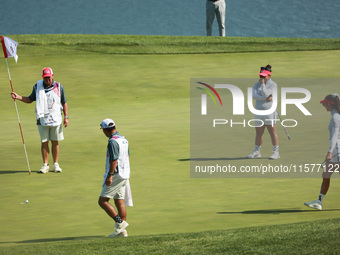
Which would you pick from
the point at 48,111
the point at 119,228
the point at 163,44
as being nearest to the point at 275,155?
the point at 48,111

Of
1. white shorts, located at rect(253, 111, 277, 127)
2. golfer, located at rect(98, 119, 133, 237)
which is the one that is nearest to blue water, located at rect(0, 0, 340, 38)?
white shorts, located at rect(253, 111, 277, 127)

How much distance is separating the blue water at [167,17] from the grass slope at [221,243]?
3075cm

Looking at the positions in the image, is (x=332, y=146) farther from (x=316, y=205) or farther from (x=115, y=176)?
(x=115, y=176)

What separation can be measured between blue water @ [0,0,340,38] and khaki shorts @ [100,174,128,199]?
30.0 metres

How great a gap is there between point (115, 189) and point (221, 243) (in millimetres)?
1867

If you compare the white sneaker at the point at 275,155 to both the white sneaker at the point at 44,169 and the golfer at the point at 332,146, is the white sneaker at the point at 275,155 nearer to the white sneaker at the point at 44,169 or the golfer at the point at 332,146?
the golfer at the point at 332,146

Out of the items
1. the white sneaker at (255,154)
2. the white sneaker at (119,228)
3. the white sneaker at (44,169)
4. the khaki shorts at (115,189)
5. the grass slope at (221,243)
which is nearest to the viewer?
the grass slope at (221,243)

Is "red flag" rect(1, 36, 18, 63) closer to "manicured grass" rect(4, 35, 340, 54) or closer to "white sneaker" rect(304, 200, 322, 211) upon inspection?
"white sneaker" rect(304, 200, 322, 211)

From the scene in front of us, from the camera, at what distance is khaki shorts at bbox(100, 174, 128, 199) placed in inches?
400

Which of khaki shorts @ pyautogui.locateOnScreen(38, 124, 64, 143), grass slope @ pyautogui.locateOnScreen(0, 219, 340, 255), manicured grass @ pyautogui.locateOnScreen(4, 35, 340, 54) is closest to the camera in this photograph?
grass slope @ pyautogui.locateOnScreen(0, 219, 340, 255)

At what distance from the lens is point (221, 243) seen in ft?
29.1

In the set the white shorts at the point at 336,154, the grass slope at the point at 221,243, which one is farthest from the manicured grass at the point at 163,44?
the grass slope at the point at 221,243

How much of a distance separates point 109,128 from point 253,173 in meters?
4.10

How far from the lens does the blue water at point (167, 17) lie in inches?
1561
